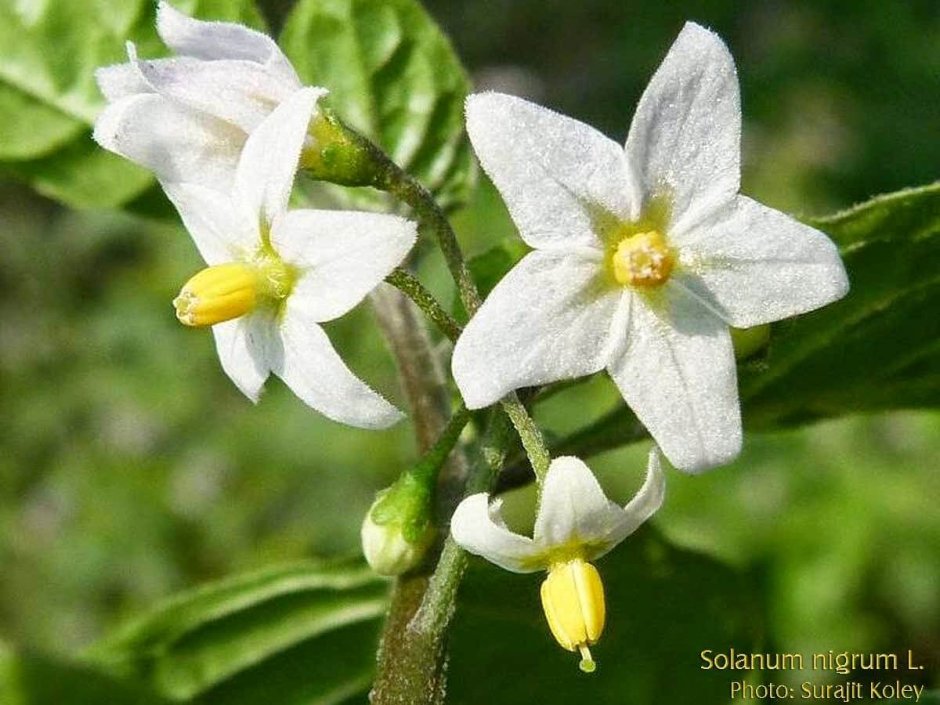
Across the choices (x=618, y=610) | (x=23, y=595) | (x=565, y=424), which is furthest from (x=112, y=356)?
(x=618, y=610)

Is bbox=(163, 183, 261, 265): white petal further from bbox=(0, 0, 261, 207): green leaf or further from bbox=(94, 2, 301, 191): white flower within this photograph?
bbox=(0, 0, 261, 207): green leaf

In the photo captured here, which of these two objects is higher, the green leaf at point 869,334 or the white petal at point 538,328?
the white petal at point 538,328

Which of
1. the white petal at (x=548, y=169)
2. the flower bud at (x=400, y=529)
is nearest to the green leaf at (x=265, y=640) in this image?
the flower bud at (x=400, y=529)

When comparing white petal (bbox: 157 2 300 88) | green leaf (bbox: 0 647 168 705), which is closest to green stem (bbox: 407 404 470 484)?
white petal (bbox: 157 2 300 88)

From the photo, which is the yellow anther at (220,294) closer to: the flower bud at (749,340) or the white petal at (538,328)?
the white petal at (538,328)

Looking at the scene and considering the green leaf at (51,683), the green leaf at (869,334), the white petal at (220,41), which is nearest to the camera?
the white petal at (220,41)

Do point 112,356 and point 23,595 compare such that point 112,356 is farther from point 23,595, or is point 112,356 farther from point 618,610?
point 618,610

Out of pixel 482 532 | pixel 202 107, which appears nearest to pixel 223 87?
pixel 202 107

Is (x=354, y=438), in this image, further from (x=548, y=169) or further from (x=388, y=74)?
(x=548, y=169)
